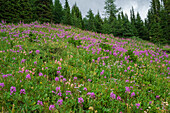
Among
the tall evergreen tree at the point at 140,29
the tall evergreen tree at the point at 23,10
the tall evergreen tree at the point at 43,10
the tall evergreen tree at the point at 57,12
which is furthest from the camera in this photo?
the tall evergreen tree at the point at 140,29

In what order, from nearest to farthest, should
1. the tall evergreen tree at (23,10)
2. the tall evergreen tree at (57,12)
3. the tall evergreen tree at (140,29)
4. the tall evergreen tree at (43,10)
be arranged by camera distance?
1. the tall evergreen tree at (43,10)
2. the tall evergreen tree at (23,10)
3. the tall evergreen tree at (57,12)
4. the tall evergreen tree at (140,29)

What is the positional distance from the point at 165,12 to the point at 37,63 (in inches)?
2140

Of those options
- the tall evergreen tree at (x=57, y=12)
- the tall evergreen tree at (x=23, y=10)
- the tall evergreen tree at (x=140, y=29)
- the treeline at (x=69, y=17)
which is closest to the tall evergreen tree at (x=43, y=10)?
the treeline at (x=69, y=17)

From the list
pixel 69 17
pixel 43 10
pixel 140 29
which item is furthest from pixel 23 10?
pixel 140 29

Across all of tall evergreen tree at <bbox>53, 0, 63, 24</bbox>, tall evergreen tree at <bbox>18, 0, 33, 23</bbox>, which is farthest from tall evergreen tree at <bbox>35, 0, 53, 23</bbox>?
tall evergreen tree at <bbox>53, 0, 63, 24</bbox>

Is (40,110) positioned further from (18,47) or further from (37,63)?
(18,47)

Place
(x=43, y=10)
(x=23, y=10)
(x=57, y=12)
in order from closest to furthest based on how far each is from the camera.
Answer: (x=43, y=10)
(x=23, y=10)
(x=57, y=12)

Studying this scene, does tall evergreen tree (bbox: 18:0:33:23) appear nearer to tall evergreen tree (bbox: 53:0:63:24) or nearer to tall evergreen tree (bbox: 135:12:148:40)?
tall evergreen tree (bbox: 53:0:63:24)

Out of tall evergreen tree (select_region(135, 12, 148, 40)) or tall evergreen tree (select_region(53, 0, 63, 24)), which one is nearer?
tall evergreen tree (select_region(53, 0, 63, 24))

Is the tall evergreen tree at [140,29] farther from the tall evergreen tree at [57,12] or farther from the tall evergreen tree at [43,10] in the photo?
the tall evergreen tree at [43,10]

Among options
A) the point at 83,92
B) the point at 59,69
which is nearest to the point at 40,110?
the point at 83,92

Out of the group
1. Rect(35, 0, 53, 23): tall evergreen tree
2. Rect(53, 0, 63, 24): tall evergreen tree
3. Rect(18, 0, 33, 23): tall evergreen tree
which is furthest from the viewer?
Rect(53, 0, 63, 24): tall evergreen tree

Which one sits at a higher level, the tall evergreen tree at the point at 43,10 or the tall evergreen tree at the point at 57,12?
the tall evergreen tree at the point at 57,12

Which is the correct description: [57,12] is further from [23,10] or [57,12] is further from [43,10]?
[43,10]
